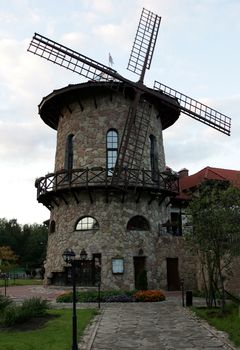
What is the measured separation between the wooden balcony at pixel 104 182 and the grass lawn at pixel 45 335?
11.1 metres

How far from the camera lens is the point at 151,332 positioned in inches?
489

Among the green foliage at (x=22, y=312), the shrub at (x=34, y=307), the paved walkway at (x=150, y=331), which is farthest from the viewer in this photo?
the shrub at (x=34, y=307)

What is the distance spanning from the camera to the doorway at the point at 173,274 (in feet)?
86.9

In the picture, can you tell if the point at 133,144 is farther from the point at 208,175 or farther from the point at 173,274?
the point at 208,175

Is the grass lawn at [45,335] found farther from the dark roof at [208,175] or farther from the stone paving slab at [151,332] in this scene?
the dark roof at [208,175]

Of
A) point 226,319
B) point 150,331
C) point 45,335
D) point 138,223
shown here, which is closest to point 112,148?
point 138,223

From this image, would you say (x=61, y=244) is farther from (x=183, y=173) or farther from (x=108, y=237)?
(x=183, y=173)

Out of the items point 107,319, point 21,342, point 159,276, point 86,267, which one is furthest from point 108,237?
point 21,342

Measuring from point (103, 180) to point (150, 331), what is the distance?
45.2ft

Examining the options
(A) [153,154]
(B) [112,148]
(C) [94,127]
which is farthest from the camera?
(A) [153,154]

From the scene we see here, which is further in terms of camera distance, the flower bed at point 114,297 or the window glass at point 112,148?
the window glass at point 112,148

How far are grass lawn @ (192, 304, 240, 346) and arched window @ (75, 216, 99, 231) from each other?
1006 centimetres

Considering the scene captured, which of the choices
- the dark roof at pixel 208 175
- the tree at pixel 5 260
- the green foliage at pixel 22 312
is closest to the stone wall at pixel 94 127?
the dark roof at pixel 208 175

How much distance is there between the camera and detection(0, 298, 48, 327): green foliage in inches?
527
